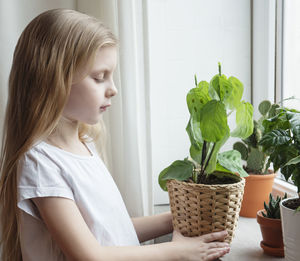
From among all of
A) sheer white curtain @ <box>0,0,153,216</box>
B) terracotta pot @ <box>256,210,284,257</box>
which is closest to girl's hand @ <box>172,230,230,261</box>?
terracotta pot @ <box>256,210,284,257</box>

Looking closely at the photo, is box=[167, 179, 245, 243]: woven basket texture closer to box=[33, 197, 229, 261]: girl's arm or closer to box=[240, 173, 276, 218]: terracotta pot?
box=[33, 197, 229, 261]: girl's arm

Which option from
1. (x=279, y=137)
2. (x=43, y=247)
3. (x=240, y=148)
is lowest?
(x=43, y=247)

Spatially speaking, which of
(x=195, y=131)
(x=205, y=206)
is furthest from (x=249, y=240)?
(x=195, y=131)

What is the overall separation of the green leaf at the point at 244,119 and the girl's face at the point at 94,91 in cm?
29

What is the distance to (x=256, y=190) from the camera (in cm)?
117

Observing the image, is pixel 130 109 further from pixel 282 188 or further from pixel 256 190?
pixel 282 188

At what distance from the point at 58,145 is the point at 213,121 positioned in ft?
1.25

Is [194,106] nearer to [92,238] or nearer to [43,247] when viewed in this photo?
[92,238]

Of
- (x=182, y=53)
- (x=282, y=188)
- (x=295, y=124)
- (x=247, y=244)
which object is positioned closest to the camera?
(x=295, y=124)

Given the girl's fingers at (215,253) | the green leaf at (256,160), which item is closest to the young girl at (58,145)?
the girl's fingers at (215,253)

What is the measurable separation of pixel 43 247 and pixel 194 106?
47cm

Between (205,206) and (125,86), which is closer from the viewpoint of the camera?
(205,206)

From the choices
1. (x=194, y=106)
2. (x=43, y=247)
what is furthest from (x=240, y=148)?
(x=43, y=247)

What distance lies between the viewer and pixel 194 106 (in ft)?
2.86
